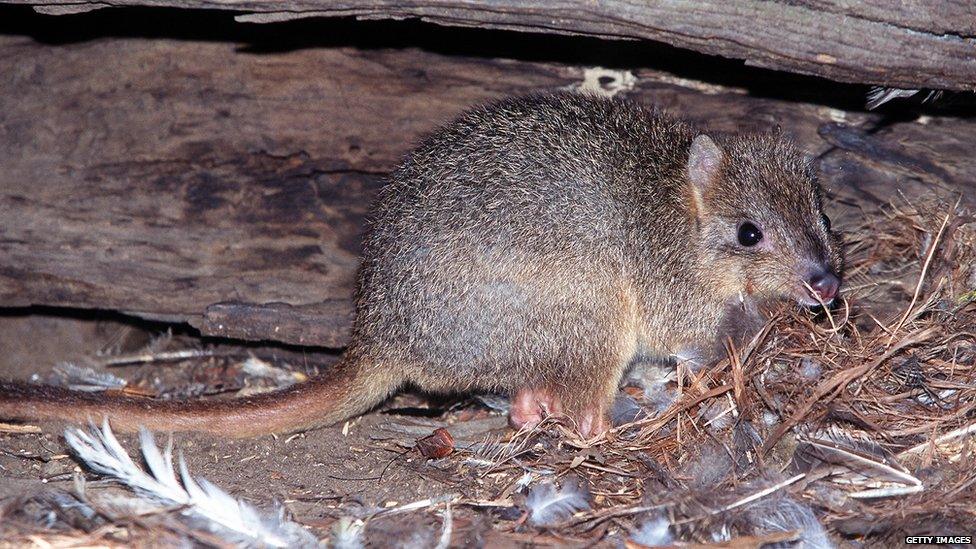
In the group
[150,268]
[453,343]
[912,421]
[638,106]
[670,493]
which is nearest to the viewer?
[670,493]

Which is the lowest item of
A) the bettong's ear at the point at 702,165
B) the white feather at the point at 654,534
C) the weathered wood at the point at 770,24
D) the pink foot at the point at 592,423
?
the pink foot at the point at 592,423

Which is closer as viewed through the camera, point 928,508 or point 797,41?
point 928,508

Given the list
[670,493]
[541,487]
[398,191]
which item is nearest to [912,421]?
[670,493]

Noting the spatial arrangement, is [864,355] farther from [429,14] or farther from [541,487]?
[429,14]

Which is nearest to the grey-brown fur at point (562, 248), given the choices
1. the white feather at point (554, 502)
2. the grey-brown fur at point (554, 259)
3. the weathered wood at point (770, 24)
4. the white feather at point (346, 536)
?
the grey-brown fur at point (554, 259)

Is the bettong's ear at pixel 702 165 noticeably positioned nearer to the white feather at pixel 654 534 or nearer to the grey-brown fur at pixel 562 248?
the grey-brown fur at pixel 562 248

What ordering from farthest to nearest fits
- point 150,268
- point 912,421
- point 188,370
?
point 188,370
point 150,268
point 912,421

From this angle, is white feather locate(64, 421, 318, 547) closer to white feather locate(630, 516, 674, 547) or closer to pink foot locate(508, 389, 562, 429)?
white feather locate(630, 516, 674, 547)

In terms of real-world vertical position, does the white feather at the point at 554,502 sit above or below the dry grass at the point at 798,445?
below

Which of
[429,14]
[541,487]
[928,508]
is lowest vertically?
[541,487]
